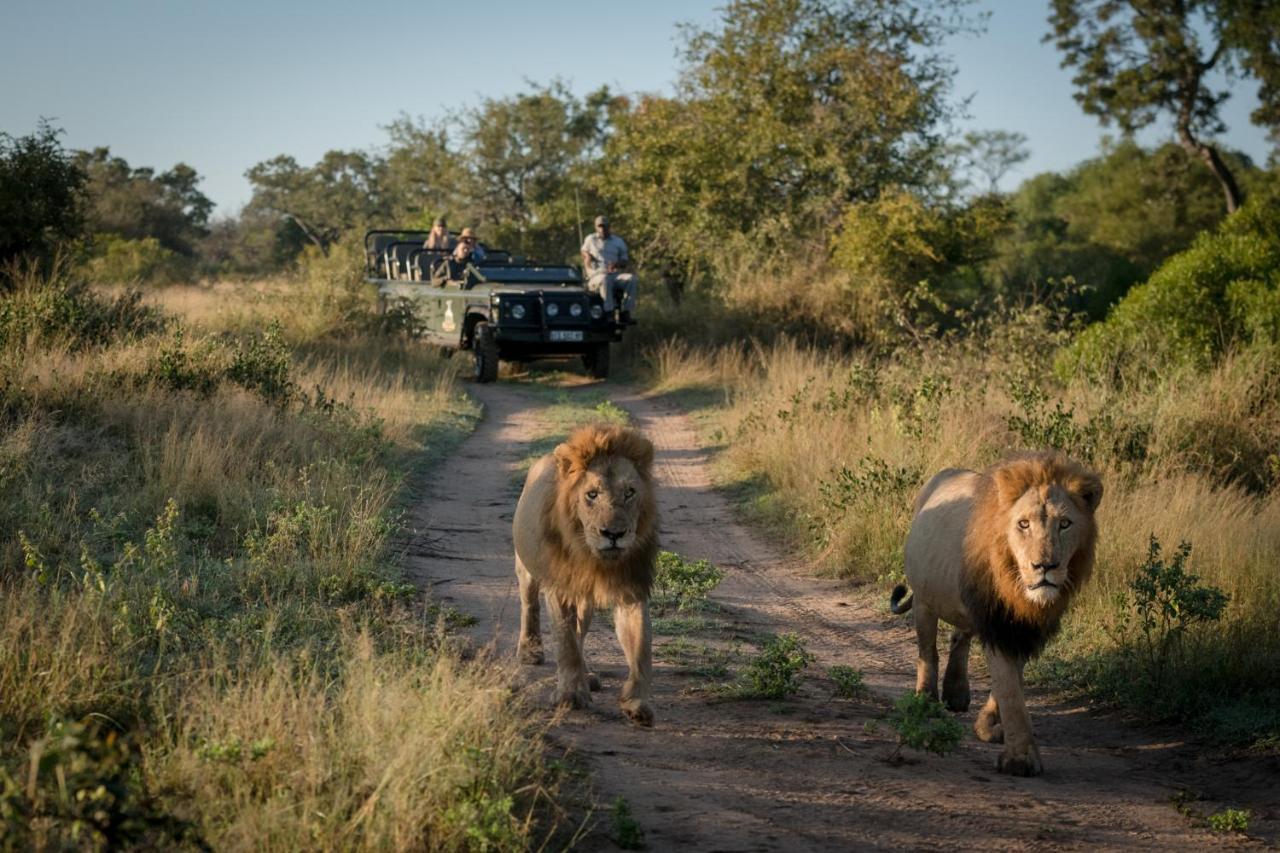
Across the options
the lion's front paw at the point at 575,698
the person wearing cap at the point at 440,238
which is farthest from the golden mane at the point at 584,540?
the person wearing cap at the point at 440,238

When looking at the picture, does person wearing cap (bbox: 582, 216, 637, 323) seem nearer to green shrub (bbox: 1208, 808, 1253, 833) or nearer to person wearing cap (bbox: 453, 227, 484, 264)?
person wearing cap (bbox: 453, 227, 484, 264)

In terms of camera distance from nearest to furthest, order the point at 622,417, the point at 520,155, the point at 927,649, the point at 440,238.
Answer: the point at 927,649
the point at 622,417
the point at 440,238
the point at 520,155

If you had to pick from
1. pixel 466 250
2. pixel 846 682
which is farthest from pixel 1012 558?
pixel 466 250

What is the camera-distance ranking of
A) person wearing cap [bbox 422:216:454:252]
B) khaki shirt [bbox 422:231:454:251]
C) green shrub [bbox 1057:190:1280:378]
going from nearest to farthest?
1. green shrub [bbox 1057:190:1280:378]
2. person wearing cap [bbox 422:216:454:252]
3. khaki shirt [bbox 422:231:454:251]

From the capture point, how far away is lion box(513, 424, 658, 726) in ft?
16.4

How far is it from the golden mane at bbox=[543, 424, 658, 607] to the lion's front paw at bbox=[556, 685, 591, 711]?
1.22ft

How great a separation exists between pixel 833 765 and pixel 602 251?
15.3 meters

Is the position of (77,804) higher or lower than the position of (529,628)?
higher

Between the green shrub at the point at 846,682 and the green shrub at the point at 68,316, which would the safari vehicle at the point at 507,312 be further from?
the green shrub at the point at 846,682

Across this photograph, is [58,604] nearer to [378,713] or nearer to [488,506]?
Result: [378,713]

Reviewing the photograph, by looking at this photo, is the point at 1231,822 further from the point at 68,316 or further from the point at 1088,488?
the point at 68,316

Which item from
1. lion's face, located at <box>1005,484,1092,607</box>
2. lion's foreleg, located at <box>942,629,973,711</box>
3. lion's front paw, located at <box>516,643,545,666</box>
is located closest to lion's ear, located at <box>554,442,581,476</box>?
lion's front paw, located at <box>516,643,545,666</box>

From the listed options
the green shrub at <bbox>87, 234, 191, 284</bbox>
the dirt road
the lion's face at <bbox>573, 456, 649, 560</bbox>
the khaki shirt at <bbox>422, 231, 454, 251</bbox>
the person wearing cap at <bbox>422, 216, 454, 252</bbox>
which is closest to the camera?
the dirt road

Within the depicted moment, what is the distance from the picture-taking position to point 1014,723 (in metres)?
4.94
